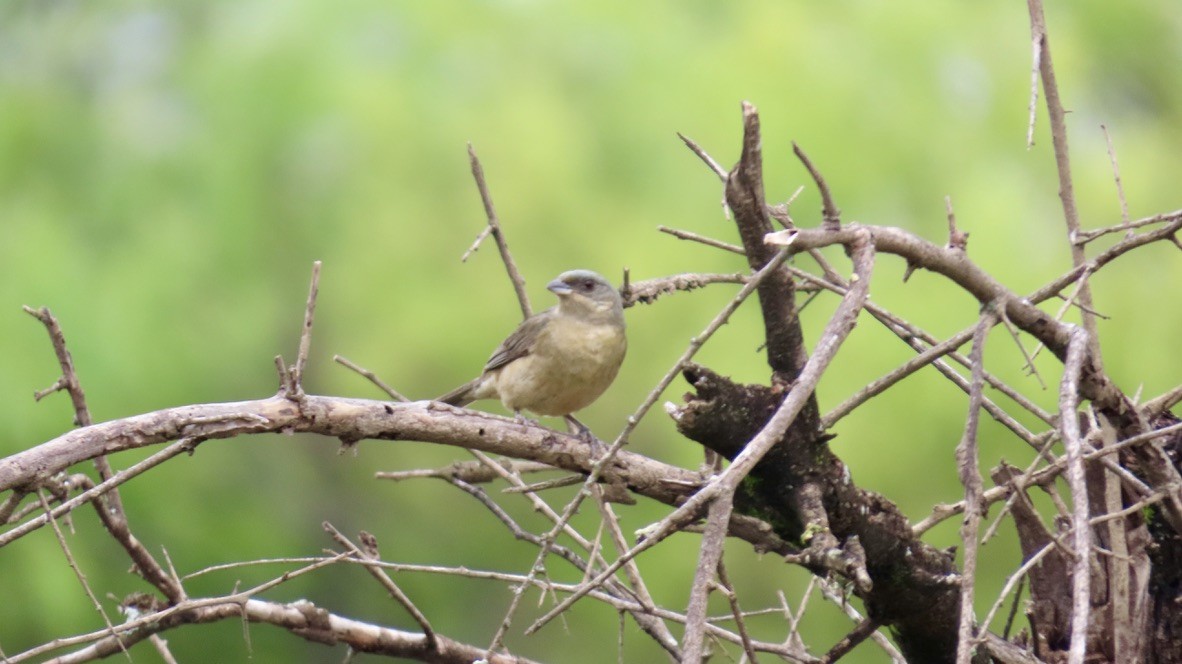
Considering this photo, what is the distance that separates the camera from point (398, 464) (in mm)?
7719

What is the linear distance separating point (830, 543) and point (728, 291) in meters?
5.48

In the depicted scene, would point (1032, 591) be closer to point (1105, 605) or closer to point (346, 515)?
point (1105, 605)

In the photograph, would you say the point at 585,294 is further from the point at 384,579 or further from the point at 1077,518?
the point at 1077,518

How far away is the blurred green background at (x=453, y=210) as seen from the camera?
273 inches

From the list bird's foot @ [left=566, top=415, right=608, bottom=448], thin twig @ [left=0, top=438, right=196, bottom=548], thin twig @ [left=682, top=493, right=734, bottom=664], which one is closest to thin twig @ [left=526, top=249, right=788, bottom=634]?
thin twig @ [left=682, top=493, right=734, bottom=664]

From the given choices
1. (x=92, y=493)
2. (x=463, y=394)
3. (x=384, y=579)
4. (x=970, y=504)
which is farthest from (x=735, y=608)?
(x=463, y=394)

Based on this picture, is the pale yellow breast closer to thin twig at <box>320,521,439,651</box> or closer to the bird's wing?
the bird's wing

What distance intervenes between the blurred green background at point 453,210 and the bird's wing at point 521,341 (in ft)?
6.27

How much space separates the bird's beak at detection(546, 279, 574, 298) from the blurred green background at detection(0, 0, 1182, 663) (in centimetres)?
179

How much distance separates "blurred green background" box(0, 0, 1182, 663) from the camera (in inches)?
273

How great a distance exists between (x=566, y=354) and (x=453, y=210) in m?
3.23

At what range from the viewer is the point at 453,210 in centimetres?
780

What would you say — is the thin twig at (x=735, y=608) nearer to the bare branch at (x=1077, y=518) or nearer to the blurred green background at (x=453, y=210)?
the bare branch at (x=1077, y=518)

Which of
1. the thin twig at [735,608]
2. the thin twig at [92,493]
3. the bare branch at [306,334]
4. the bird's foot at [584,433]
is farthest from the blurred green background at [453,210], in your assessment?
the thin twig at [92,493]
